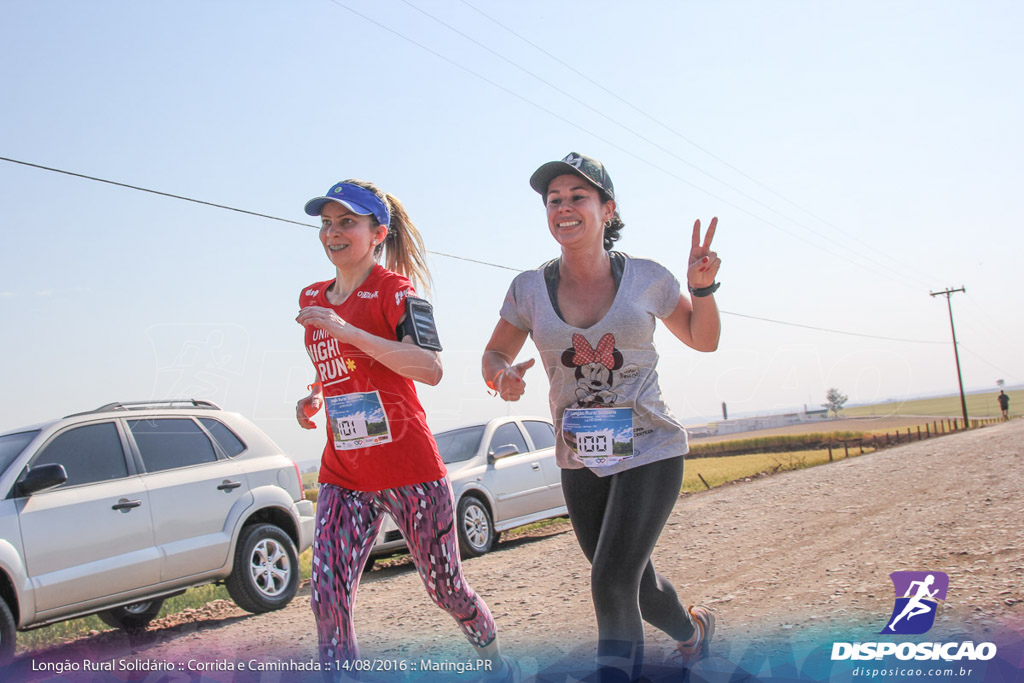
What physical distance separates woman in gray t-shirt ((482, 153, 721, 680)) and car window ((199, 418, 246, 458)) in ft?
15.1

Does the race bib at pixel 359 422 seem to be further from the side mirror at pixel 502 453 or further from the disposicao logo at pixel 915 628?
the side mirror at pixel 502 453

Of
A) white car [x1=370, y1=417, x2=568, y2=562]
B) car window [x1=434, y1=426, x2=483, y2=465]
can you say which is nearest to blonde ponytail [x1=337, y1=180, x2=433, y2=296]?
white car [x1=370, y1=417, x2=568, y2=562]

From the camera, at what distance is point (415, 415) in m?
3.17

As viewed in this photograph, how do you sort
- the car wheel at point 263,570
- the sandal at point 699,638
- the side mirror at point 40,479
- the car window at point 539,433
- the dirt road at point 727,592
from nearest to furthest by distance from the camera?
the sandal at point 699,638
the dirt road at point 727,592
the side mirror at point 40,479
the car wheel at point 263,570
the car window at point 539,433

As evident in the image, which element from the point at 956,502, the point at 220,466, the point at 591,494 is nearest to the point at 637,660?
the point at 591,494

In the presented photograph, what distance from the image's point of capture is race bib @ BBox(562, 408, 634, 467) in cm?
290

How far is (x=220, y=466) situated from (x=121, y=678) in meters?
2.09

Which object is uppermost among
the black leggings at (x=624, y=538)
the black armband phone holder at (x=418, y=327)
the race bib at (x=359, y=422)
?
the black armband phone holder at (x=418, y=327)

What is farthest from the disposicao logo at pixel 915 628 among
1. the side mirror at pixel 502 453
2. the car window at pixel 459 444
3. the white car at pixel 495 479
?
the car window at pixel 459 444

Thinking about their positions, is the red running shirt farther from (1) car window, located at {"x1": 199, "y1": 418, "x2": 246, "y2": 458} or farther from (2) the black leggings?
(1) car window, located at {"x1": 199, "y1": 418, "x2": 246, "y2": 458}

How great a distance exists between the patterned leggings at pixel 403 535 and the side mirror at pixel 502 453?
6990 mm

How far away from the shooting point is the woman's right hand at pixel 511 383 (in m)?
2.90

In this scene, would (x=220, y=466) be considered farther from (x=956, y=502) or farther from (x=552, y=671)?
(x=956, y=502)

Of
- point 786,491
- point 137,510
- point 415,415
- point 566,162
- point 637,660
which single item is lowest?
point 786,491
